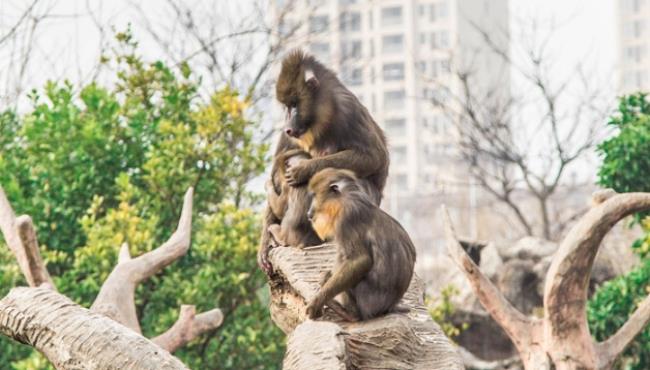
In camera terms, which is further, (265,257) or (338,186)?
(265,257)

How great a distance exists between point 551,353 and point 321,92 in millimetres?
3904

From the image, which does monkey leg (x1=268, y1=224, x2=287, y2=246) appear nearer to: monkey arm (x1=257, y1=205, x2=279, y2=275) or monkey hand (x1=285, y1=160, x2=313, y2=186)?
monkey arm (x1=257, y1=205, x2=279, y2=275)

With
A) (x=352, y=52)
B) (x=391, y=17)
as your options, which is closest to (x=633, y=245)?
(x=352, y=52)

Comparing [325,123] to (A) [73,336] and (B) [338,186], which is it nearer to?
(B) [338,186]

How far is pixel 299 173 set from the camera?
472 cm

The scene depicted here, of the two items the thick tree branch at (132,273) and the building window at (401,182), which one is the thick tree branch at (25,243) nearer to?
the thick tree branch at (132,273)

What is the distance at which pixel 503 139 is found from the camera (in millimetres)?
18500

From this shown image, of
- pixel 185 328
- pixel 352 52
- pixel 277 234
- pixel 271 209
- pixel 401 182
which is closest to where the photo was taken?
pixel 277 234

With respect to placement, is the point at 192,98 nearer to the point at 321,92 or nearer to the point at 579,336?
the point at 579,336

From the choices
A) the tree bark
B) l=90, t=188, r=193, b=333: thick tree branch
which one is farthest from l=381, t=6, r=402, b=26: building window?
the tree bark

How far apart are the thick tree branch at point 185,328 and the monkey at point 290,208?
234 cm

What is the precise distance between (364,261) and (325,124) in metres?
0.94

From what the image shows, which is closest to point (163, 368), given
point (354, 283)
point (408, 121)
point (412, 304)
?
point (354, 283)

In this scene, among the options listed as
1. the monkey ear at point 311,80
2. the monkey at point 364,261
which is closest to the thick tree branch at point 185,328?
the monkey ear at point 311,80
